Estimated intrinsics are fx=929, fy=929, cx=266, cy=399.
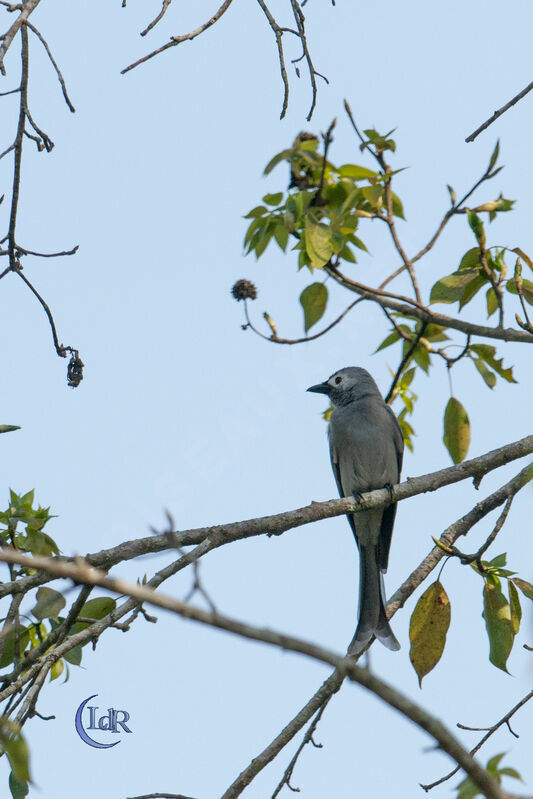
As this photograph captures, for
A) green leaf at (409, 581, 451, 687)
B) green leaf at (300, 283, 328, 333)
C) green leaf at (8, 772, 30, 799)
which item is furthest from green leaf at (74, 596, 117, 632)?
green leaf at (300, 283, 328, 333)

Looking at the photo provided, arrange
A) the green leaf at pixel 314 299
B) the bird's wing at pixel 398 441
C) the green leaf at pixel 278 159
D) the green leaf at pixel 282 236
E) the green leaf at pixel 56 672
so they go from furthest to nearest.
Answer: the bird's wing at pixel 398 441
the green leaf at pixel 56 672
the green leaf at pixel 314 299
the green leaf at pixel 282 236
the green leaf at pixel 278 159

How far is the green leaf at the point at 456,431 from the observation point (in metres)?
5.72

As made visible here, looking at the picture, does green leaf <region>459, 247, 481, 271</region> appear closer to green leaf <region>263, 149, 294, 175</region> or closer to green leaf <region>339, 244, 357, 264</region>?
green leaf <region>339, 244, 357, 264</region>

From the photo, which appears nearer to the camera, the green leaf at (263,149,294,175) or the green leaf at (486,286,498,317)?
the green leaf at (263,149,294,175)

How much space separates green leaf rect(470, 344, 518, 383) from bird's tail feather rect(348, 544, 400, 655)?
1.90 meters

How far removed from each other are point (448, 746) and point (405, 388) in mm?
→ 4079

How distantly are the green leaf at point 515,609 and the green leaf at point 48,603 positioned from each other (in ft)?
7.69

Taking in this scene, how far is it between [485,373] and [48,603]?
2752mm

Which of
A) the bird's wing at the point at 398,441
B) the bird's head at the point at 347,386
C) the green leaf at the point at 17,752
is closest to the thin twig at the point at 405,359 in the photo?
the bird's wing at the point at 398,441

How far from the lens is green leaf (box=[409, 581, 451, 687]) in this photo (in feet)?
16.3

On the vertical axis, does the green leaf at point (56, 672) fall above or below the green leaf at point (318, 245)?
below

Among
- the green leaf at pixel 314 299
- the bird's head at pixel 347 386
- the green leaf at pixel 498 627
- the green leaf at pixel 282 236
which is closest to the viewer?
the green leaf at pixel 282 236

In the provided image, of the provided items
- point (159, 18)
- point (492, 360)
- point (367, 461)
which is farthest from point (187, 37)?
point (367, 461)

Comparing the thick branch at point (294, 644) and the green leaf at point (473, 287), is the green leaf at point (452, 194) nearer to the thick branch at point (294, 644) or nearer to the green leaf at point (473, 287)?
the green leaf at point (473, 287)
